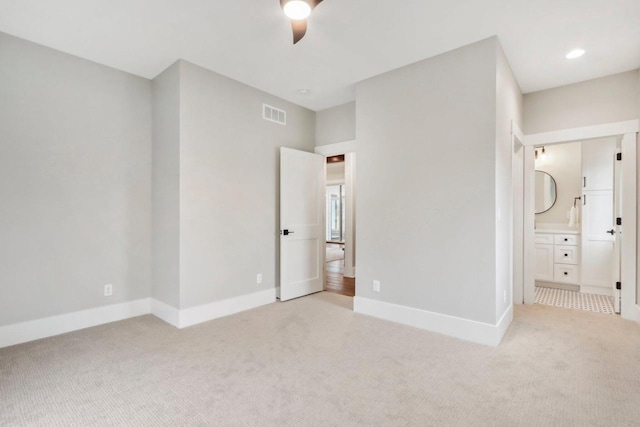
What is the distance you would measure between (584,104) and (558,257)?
230cm

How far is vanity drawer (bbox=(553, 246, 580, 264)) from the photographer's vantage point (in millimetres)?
4629

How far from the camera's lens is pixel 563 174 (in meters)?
5.16

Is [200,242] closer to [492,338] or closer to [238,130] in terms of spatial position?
[238,130]

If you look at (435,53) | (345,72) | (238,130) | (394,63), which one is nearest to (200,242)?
(238,130)

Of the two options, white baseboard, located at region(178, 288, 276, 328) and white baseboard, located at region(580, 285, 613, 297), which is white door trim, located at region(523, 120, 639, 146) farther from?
white baseboard, located at region(178, 288, 276, 328)

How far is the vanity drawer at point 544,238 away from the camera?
4.83m

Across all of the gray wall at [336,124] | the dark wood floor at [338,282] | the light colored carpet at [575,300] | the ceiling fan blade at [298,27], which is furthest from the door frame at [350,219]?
the ceiling fan blade at [298,27]

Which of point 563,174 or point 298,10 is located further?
point 563,174

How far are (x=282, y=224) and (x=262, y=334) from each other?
153 cm

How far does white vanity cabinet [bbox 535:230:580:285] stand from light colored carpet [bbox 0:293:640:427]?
58.1 inches

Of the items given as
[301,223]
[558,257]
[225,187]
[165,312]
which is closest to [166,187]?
[225,187]

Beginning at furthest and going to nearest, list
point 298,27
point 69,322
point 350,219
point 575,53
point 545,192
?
point 350,219, point 545,192, point 69,322, point 575,53, point 298,27

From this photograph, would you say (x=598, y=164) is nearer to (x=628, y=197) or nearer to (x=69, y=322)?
(x=628, y=197)

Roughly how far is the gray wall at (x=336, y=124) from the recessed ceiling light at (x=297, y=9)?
251cm
